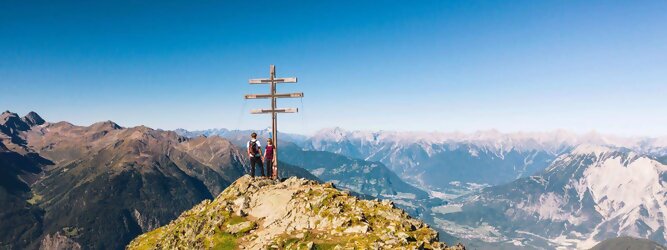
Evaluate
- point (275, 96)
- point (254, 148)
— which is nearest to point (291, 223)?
point (254, 148)

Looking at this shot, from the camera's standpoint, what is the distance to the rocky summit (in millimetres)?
31719

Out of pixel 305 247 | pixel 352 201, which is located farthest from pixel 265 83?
pixel 305 247

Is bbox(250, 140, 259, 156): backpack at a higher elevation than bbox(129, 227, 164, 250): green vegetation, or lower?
higher

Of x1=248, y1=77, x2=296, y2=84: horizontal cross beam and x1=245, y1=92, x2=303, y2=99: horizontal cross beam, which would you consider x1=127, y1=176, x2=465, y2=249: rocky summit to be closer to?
x1=245, y1=92, x2=303, y2=99: horizontal cross beam

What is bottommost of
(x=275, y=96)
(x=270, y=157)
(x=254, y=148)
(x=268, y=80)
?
(x=270, y=157)

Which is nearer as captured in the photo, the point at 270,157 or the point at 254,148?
the point at 254,148

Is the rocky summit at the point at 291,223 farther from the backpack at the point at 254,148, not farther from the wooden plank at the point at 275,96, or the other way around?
the wooden plank at the point at 275,96

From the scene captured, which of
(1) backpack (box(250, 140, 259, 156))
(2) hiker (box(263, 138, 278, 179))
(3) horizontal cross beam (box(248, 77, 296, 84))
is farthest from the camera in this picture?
(2) hiker (box(263, 138, 278, 179))

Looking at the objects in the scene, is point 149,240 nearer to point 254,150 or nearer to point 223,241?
point 223,241

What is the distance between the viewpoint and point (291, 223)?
1435 inches

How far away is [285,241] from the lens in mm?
33062

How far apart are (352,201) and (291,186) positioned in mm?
7838

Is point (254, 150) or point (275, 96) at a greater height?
point (275, 96)

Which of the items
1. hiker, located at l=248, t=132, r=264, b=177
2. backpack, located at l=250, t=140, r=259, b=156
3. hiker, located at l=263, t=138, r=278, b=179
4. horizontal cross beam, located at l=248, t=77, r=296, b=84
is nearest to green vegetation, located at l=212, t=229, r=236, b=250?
hiker, located at l=248, t=132, r=264, b=177
